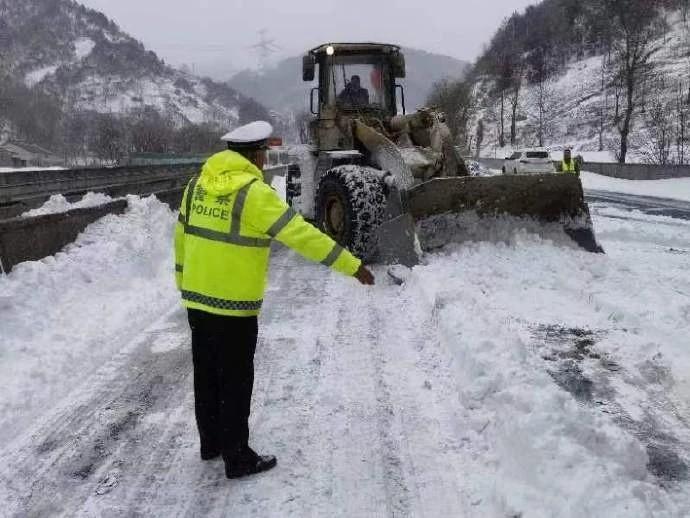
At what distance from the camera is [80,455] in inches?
131

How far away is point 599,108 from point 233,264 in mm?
56710

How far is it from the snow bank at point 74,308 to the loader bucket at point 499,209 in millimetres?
3034

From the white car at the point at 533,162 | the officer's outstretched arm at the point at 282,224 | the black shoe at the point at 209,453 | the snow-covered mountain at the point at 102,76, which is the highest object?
→ the snow-covered mountain at the point at 102,76

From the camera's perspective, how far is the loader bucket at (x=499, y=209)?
7199mm

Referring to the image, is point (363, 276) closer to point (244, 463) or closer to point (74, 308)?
point (244, 463)

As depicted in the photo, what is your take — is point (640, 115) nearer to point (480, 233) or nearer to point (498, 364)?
point (480, 233)

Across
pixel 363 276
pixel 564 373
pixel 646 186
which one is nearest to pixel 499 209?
pixel 564 373

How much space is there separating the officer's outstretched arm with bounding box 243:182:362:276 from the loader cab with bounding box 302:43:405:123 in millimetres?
6466

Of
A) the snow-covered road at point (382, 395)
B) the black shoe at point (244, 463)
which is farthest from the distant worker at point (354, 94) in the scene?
the black shoe at point (244, 463)

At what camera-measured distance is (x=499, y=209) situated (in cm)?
746

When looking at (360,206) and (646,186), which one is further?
(646,186)

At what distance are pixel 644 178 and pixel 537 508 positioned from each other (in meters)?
28.6

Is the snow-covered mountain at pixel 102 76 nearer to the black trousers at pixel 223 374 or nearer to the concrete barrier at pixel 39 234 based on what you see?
the concrete barrier at pixel 39 234

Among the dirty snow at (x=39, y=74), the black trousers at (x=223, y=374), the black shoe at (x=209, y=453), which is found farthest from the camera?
the dirty snow at (x=39, y=74)
